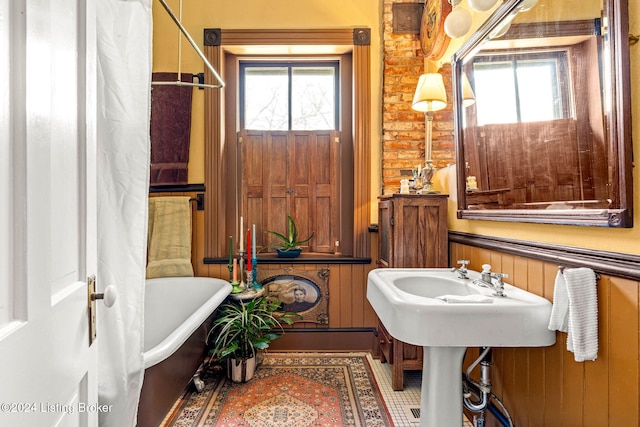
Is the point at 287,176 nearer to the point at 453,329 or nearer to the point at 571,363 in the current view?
the point at 453,329

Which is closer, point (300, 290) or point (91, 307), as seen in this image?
point (91, 307)

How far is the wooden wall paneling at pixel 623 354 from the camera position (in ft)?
3.00

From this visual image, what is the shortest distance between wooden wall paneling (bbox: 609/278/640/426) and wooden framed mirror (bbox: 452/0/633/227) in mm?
200

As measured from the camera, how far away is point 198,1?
2.61 meters

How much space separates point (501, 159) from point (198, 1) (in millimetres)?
2509

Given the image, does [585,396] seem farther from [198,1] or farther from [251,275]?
[198,1]

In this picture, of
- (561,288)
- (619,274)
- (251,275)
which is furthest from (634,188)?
(251,275)

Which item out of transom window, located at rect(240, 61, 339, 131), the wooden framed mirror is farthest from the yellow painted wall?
the wooden framed mirror

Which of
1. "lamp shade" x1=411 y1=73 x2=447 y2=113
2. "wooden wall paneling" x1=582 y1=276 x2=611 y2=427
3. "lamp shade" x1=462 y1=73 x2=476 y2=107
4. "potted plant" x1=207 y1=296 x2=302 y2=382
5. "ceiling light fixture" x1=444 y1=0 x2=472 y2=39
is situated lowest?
"potted plant" x1=207 y1=296 x2=302 y2=382

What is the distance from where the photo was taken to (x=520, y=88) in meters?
1.34

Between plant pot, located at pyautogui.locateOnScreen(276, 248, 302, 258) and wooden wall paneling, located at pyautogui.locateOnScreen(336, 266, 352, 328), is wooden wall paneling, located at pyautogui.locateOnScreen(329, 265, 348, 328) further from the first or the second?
plant pot, located at pyautogui.locateOnScreen(276, 248, 302, 258)

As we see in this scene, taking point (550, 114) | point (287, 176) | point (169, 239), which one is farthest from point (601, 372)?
point (169, 239)

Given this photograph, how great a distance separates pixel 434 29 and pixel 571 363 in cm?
201

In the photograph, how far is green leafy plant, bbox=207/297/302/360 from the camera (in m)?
2.07
